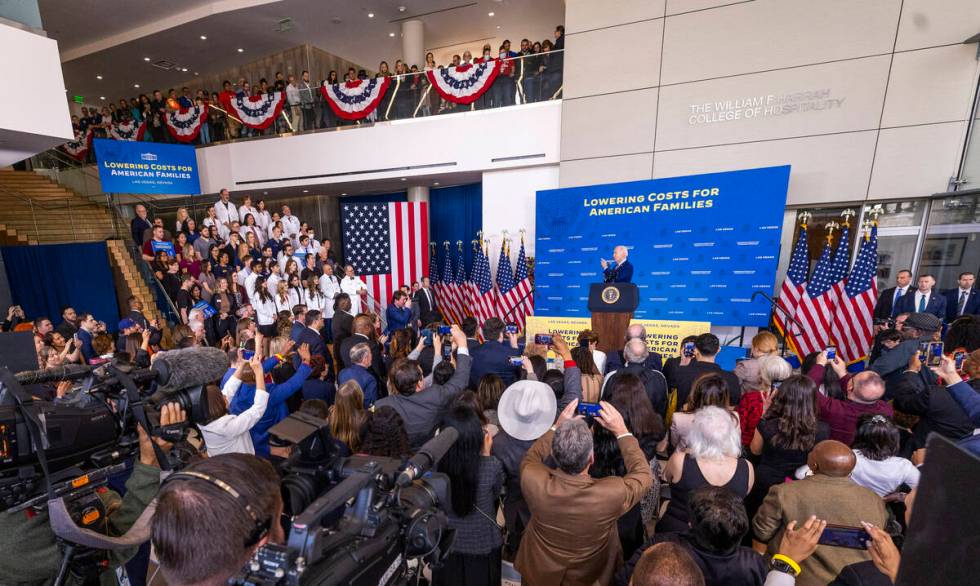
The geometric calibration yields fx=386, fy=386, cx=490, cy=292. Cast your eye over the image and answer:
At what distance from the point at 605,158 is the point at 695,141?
156 centimetres

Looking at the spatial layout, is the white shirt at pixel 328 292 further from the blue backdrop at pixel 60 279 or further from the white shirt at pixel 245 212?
the blue backdrop at pixel 60 279

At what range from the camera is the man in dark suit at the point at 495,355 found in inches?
135

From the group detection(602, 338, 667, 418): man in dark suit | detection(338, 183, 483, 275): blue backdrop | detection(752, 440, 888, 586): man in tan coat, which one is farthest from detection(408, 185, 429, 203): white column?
detection(752, 440, 888, 586): man in tan coat

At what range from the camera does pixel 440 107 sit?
8656 millimetres

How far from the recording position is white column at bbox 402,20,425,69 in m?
10.1

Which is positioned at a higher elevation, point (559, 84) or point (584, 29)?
point (584, 29)

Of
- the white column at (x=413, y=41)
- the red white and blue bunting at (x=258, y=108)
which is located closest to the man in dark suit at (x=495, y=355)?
the red white and blue bunting at (x=258, y=108)

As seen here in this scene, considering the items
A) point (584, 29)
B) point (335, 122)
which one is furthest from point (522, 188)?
point (335, 122)

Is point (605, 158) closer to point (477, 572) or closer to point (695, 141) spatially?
point (695, 141)

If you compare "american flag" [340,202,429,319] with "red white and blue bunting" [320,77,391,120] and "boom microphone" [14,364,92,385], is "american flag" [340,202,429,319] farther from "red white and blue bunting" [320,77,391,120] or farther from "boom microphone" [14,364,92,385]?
"boom microphone" [14,364,92,385]

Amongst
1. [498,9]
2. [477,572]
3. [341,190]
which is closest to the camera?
[477,572]

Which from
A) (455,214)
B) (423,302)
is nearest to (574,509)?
(423,302)

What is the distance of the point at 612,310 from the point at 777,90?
4.93 m

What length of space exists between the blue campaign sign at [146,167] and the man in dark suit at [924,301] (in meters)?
14.6
